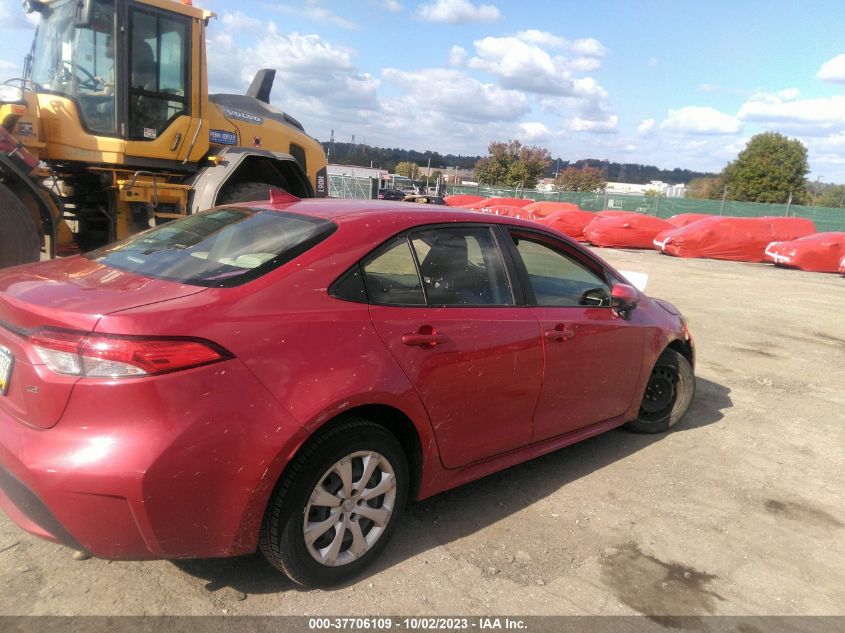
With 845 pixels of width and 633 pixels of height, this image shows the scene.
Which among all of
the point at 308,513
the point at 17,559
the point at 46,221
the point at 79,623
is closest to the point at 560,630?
the point at 308,513

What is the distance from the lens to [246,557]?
2.89 m

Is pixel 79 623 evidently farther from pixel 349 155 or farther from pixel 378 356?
pixel 349 155

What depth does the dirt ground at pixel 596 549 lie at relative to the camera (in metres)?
2.60

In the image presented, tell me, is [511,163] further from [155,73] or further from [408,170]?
[155,73]

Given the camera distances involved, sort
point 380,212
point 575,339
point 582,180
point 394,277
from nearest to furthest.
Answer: point 394,277, point 380,212, point 575,339, point 582,180

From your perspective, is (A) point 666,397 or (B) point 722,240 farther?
(B) point 722,240

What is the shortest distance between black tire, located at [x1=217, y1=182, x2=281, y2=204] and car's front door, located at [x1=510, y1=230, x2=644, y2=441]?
5.09 meters

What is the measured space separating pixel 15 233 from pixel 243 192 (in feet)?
A: 9.01

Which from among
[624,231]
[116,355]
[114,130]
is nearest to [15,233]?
[114,130]

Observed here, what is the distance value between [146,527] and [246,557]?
0.83m

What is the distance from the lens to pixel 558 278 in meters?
3.99

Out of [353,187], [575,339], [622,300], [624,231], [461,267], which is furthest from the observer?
[353,187]

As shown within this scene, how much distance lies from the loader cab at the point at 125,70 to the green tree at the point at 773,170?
48.9 m

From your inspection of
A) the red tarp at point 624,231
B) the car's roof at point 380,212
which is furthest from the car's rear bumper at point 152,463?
the red tarp at point 624,231
